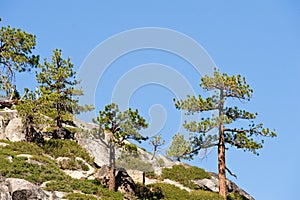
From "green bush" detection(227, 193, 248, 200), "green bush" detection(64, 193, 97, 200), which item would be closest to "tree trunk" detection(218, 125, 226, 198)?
"green bush" detection(227, 193, 248, 200)

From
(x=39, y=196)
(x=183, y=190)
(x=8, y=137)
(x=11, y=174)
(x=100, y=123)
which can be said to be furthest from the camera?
(x=8, y=137)

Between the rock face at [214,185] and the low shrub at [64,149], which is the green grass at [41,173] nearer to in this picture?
the low shrub at [64,149]

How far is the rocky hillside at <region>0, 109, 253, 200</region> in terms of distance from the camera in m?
20.8

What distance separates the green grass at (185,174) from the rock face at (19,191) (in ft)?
43.9

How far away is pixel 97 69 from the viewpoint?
2898 cm

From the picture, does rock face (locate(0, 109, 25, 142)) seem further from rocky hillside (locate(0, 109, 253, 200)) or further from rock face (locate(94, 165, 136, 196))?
rock face (locate(94, 165, 136, 196))

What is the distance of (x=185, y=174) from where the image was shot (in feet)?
103

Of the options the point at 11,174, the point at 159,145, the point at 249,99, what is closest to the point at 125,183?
the point at 11,174

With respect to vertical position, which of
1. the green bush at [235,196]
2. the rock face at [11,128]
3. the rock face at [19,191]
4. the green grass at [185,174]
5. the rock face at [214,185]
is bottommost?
the rock face at [19,191]

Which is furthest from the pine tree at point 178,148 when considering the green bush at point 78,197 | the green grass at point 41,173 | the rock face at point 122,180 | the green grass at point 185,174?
the green bush at point 78,197

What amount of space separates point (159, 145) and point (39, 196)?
2167 centimetres

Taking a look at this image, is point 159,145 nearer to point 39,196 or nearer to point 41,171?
point 41,171

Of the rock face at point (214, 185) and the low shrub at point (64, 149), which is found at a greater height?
the low shrub at point (64, 149)

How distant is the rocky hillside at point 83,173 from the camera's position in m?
20.8
